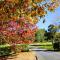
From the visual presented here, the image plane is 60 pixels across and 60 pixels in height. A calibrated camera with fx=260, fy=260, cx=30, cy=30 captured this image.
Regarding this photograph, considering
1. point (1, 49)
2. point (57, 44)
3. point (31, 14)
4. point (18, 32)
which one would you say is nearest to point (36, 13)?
point (31, 14)

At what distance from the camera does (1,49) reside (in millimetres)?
39844

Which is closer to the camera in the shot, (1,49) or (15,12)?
(15,12)

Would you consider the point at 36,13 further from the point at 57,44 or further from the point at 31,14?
the point at 57,44

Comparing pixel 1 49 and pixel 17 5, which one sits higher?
pixel 17 5

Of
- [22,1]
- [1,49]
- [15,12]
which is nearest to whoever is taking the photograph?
[22,1]

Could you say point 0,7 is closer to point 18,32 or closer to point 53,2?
point 53,2

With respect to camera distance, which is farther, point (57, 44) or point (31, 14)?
point (57, 44)

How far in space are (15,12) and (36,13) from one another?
3.62ft

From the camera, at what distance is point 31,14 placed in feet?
43.8

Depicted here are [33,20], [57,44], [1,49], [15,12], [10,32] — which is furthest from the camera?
[57,44]

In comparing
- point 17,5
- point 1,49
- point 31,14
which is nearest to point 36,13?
point 31,14

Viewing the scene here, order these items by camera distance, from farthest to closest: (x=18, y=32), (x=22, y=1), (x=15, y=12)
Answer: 1. (x=18, y=32)
2. (x=15, y=12)
3. (x=22, y=1)

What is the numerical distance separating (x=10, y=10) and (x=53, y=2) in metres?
2.28

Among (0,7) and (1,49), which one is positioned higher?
(0,7)
